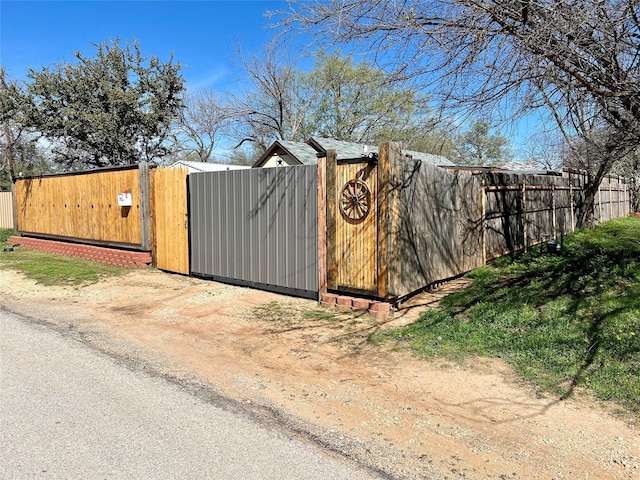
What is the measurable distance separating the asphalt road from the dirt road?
26 cm

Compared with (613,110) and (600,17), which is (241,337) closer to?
(600,17)

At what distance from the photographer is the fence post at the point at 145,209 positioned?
10.6 meters

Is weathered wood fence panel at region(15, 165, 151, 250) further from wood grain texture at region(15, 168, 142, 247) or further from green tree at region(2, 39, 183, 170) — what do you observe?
green tree at region(2, 39, 183, 170)

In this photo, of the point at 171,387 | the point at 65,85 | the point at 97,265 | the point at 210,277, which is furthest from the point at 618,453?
the point at 65,85

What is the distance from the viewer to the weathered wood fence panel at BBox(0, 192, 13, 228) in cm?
2152

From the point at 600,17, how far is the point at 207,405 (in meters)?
5.74

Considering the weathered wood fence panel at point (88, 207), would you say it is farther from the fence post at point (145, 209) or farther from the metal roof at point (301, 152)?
the metal roof at point (301, 152)

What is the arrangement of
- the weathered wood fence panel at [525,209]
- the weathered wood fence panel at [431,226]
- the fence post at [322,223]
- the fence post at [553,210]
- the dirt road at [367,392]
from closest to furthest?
the dirt road at [367,392], the weathered wood fence panel at [431,226], the fence post at [322,223], the weathered wood fence panel at [525,209], the fence post at [553,210]

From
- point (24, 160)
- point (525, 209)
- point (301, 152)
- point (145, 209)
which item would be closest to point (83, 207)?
point (145, 209)

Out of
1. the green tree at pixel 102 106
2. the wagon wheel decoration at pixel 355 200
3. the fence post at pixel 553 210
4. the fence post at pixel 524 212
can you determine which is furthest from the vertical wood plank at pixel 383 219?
the green tree at pixel 102 106

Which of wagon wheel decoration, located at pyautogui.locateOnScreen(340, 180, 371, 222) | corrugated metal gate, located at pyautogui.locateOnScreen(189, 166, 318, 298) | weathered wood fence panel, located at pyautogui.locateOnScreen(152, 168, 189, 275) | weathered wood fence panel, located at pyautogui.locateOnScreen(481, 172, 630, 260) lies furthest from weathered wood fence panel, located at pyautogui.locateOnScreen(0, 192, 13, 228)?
weathered wood fence panel, located at pyautogui.locateOnScreen(481, 172, 630, 260)

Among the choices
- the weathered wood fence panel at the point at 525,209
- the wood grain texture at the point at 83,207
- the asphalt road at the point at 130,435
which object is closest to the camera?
the asphalt road at the point at 130,435

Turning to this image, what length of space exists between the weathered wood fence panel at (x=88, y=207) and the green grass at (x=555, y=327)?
7.41 meters

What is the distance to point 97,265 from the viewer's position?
37.1 feet
